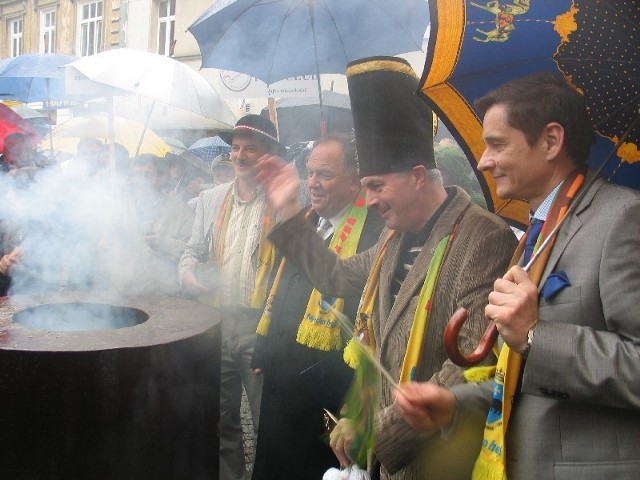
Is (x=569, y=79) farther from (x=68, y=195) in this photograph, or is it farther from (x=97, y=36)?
(x=97, y=36)

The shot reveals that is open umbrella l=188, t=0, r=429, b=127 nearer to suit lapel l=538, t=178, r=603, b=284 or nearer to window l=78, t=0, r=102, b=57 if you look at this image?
suit lapel l=538, t=178, r=603, b=284

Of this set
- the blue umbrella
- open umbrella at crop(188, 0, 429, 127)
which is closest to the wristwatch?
open umbrella at crop(188, 0, 429, 127)

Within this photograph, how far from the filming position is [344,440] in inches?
92.7

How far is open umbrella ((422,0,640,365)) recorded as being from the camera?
181 cm

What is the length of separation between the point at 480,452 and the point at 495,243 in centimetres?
70

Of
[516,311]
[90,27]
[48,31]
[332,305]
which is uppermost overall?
[48,31]

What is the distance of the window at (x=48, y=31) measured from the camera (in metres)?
22.2

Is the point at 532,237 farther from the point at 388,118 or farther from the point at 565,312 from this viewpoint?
the point at 388,118

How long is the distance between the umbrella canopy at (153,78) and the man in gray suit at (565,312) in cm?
321

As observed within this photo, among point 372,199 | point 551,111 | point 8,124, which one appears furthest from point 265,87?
point 551,111

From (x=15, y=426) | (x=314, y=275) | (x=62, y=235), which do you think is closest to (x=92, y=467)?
(x=15, y=426)

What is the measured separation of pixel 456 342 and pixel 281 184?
1504mm

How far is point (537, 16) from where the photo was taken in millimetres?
1961

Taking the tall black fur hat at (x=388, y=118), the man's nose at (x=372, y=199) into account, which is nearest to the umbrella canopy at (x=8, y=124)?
the tall black fur hat at (x=388, y=118)
